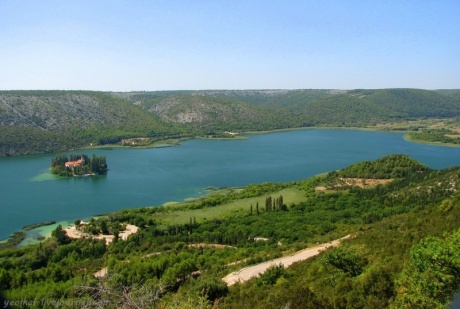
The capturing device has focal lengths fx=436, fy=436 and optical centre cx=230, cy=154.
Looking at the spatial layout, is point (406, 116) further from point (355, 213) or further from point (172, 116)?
point (355, 213)

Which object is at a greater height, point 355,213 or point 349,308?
point 349,308

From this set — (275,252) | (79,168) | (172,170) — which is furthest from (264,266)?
(79,168)

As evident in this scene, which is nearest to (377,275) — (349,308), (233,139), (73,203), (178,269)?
(349,308)

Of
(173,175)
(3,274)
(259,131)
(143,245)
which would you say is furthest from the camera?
(259,131)

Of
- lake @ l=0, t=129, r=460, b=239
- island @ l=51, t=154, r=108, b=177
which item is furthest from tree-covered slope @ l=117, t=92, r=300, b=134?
island @ l=51, t=154, r=108, b=177

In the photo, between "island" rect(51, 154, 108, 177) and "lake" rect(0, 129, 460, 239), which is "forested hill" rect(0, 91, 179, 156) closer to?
"lake" rect(0, 129, 460, 239)

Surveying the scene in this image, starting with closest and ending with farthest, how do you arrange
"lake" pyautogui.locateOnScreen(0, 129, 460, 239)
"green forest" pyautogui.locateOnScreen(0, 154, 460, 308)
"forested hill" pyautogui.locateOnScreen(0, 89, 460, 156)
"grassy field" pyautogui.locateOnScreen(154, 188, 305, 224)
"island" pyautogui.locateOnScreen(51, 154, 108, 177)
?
1. "green forest" pyautogui.locateOnScreen(0, 154, 460, 308)
2. "grassy field" pyautogui.locateOnScreen(154, 188, 305, 224)
3. "lake" pyautogui.locateOnScreen(0, 129, 460, 239)
4. "island" pyautogui.locateOnScreen(51, 154, 108, 177)
5. "forested hill" pyautogui.locateOnScreen(0, 89, 460, 156)

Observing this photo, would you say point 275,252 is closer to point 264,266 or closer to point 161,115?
point 264,266
